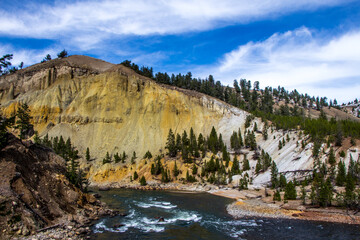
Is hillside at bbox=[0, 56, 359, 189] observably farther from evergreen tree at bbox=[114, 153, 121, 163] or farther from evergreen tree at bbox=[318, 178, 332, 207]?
evergreen tree at bbox=[318, 178, 332, 207]

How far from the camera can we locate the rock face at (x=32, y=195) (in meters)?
21.0

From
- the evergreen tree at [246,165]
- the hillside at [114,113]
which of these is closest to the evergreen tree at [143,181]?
the hillside at [114,113]

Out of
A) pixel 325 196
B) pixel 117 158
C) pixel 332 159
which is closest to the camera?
pixel 325 196

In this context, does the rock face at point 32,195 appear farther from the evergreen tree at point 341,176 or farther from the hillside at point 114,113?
the evergreen tree at point 341,176

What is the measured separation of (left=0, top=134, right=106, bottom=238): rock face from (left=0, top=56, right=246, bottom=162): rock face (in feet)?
143

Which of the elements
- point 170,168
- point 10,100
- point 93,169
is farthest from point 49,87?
point 170,168

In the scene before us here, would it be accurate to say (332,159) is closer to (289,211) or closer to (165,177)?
(289,211)

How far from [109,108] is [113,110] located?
1.58 meters

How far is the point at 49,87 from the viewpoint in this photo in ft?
301

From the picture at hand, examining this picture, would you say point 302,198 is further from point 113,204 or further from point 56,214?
point 56,214

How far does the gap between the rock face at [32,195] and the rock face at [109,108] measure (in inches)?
1712

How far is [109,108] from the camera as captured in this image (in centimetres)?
8475

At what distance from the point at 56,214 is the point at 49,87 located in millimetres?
79577

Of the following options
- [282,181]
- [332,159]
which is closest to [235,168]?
[282,181]
